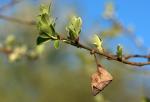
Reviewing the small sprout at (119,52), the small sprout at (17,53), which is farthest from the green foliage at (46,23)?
the small sprout at (17,53)

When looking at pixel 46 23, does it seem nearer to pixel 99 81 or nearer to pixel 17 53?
pixel 99 81

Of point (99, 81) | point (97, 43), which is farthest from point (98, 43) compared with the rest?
point (99, 81)

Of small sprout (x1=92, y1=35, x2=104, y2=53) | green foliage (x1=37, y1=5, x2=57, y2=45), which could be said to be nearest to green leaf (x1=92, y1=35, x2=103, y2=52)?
small sprout (x1=92, y1=35, x2=104, y2=53)

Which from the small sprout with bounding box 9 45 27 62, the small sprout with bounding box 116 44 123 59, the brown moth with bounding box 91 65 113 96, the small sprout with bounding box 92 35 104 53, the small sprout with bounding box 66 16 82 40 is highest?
the small sprout with bounding box 9 45 27 62

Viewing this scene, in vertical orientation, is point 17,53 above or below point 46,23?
above

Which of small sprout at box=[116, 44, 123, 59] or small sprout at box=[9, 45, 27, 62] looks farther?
small sprout at box=[9, 45, 27, 62]

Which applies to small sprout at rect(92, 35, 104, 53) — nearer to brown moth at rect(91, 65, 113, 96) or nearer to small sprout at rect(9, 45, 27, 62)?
brown moth at rect(91, 65, 113, 96)
